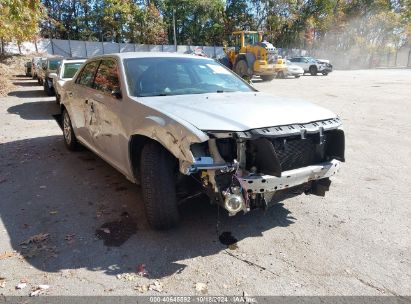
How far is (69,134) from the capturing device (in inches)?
245

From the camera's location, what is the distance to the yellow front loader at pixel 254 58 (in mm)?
20953

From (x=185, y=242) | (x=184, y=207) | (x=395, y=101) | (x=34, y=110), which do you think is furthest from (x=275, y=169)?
(x=395, y=101)

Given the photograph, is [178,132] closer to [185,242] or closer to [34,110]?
[185,242]

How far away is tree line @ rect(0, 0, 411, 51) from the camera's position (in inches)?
1623

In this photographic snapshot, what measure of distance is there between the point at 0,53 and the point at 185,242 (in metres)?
32.0

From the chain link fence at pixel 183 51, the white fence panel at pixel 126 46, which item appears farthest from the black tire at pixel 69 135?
the white fence panel at pixel 126 46

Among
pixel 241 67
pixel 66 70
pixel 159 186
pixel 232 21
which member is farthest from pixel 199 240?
pixel 232 21

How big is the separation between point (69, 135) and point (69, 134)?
0.7 inches

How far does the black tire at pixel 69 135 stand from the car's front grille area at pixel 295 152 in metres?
4.06

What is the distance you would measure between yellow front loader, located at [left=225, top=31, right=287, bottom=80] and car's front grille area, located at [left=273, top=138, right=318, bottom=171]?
1720cm

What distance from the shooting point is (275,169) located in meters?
2.97

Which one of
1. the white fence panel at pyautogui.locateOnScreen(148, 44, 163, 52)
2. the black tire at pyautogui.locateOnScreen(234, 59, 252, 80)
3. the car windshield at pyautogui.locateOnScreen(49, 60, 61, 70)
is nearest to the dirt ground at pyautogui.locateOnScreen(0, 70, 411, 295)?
the car windshield at pyautogui.locateOnScreen(49, 60, 61, 70)

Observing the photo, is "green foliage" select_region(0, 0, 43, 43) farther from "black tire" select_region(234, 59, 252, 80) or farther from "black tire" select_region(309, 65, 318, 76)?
"black tire" select_region(309, 65, 318, 76)

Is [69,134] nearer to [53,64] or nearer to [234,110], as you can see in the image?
[234,110]
